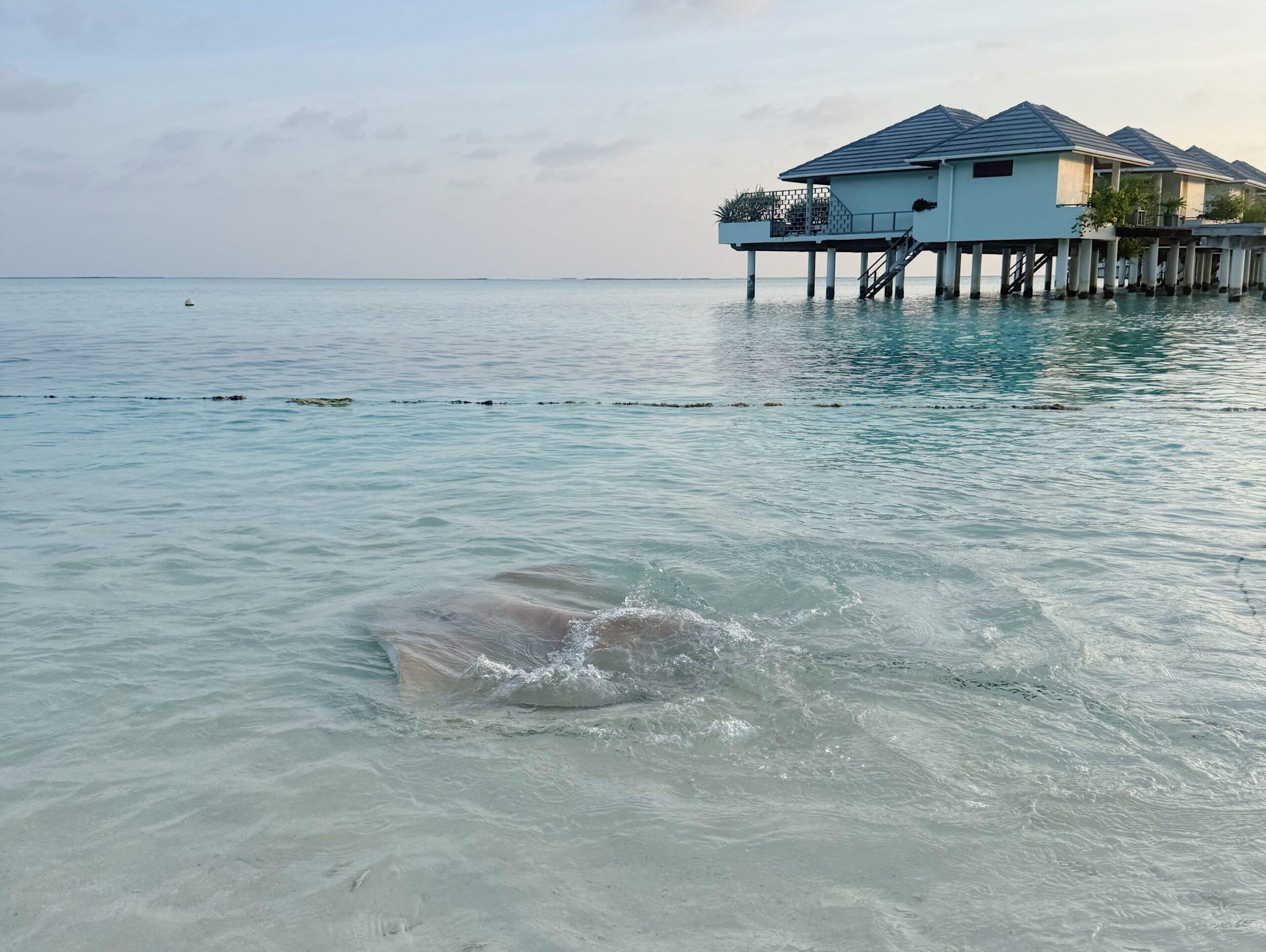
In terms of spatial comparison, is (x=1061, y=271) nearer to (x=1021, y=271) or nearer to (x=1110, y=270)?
(x=1110, y=270)

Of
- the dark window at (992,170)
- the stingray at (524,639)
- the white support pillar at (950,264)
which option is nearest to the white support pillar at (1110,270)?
the white support pillar at (950,264)

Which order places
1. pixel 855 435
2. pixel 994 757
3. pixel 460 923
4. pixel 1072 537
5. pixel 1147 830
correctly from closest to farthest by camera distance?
pixel 460 923 < pixel 1147 830 < pixel 994 757 < pixel 1072 537 < pixel 855 435

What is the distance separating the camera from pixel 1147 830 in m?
3.43

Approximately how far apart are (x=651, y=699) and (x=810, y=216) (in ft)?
135

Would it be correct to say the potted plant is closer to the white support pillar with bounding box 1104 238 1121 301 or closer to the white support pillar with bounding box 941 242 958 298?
the white support pillar with bounding box 1104 238 1121 301

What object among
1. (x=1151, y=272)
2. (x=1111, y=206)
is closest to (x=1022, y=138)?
(x=1111, y=206)

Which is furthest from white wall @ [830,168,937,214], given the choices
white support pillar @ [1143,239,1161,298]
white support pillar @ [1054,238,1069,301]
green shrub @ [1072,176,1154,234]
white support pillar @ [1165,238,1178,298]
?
white support pillar @ [1165,238,1178,298]

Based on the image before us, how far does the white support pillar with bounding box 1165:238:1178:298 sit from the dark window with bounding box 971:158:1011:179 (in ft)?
51.7

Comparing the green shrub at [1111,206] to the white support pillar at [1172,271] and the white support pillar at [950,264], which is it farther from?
the white support pillar at [1172,271]

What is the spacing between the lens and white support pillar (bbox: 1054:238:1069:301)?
131 feet

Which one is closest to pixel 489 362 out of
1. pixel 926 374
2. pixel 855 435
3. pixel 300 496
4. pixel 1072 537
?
pixel 926 374

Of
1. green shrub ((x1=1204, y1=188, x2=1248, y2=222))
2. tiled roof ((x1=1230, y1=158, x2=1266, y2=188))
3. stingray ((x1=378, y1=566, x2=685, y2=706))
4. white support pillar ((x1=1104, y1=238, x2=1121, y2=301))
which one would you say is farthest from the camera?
tiled roof ((x1=1230, y1=158, x2=1266, y2=188))

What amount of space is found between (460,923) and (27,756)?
7.23 feet

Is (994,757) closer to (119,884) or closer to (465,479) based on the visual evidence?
(119,884)
